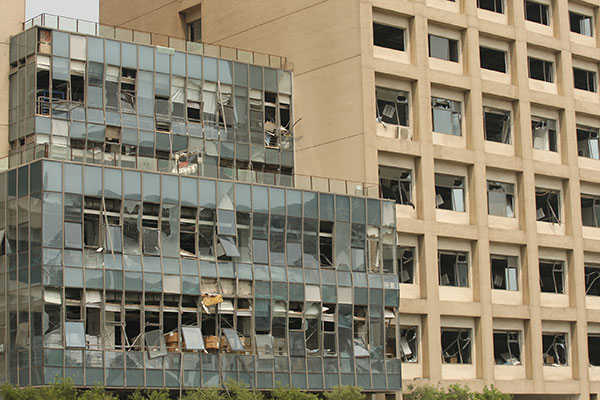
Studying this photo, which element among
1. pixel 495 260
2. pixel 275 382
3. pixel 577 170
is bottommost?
pixel 275 382

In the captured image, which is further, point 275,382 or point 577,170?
point 577,170

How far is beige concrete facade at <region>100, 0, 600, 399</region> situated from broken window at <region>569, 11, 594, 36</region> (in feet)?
2.78

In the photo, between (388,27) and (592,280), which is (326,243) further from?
(592,280)

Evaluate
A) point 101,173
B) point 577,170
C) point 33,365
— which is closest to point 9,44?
point 101,173

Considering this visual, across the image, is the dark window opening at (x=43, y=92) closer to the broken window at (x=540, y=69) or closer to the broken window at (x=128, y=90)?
the broken window at (x=128, y=90)

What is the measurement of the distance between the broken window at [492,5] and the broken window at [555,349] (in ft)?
57.1

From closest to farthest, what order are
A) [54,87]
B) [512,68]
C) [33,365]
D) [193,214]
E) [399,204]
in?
[33,365] < [193,214] < [54,87] < [399,204] < [512,68]

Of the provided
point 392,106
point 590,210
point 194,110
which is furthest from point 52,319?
point 590,210

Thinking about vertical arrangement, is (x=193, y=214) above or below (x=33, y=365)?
above

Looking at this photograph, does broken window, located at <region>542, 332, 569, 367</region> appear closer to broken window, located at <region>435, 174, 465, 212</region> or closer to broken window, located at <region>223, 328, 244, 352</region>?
broken window, located at <region>435, 174, 465, 212</region>

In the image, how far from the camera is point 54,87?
198ft

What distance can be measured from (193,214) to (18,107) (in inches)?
424

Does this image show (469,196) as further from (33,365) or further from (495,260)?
(33,365)

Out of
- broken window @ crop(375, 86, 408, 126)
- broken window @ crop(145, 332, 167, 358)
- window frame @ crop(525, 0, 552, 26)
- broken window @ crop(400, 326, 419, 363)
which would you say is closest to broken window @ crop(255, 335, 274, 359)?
broken window @ crop(145, 332, 167, 358)
